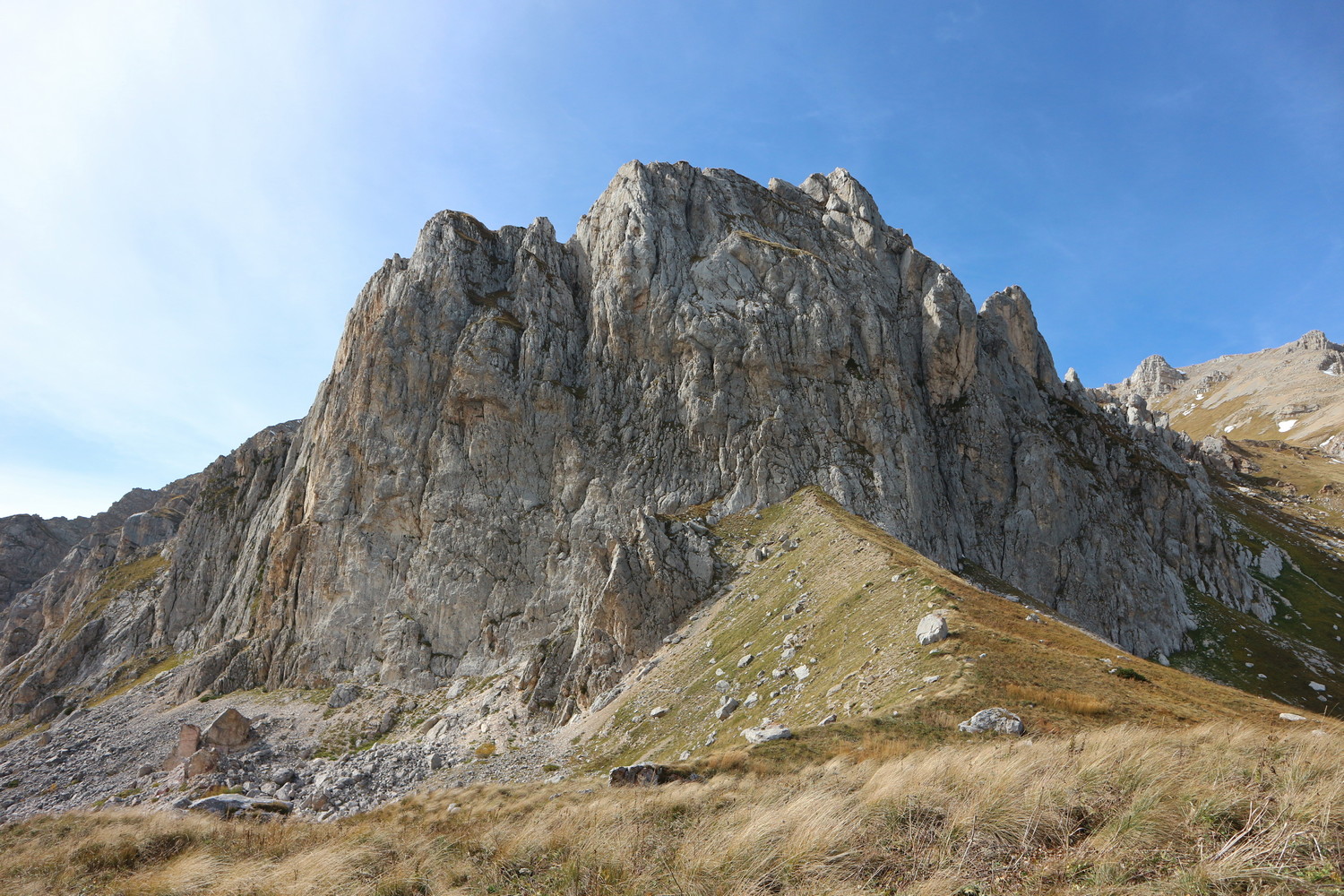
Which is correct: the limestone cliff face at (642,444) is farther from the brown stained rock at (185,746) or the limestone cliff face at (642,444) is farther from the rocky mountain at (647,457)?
the brown stained rock at (185,746)

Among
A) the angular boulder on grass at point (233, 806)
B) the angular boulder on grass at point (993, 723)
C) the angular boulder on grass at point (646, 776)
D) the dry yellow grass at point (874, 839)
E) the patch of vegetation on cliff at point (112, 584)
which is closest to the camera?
the dry yellow grass at point (874, 839)

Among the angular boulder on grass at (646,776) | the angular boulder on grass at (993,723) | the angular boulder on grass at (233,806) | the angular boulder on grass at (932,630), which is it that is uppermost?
the angular boulder on grass at (932,630)

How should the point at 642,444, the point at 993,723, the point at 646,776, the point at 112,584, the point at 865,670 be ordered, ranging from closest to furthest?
1. the point at 646,776
2. the point at 993,723
3. the point at 865,670
4. the point at 642,444
5. the point at 112,584

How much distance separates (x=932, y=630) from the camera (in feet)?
82.0

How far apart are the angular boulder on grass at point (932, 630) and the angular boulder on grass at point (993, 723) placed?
6668 mm

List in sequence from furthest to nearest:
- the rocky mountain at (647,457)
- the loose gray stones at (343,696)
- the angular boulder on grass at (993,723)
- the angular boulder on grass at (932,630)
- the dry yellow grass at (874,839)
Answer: the rocky mountain at (647,457) < the loose gray stones at (343,696) < the angular boulder on grass at (932,630) < the angular boulder on grass at (993,723) < the dry yellow grass at (874,839)

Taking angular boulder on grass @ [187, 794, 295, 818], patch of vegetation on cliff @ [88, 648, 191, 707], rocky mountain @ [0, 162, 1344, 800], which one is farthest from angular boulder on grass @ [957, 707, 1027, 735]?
patch of vegetation on cliff @ [88, 648, 191, 707]

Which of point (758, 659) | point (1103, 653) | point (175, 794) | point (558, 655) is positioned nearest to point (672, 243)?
point (558, 655)

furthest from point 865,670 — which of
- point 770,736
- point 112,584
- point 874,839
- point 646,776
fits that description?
point 112,584

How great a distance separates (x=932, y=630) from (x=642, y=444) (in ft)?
149

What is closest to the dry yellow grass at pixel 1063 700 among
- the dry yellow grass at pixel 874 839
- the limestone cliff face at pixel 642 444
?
the dry yellow grass at pixel 874 839

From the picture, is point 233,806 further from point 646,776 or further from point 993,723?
point 993,723

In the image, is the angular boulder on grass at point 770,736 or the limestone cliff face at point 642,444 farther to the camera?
the limestone cliff face at point 642,444

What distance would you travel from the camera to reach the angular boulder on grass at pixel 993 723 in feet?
56.7
